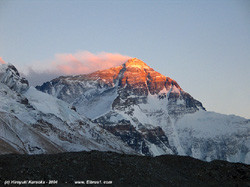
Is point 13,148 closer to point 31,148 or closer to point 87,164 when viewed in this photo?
point 31,148

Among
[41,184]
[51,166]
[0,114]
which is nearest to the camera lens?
[41,184]

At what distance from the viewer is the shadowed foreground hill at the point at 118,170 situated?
42.6m

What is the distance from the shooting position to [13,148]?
153 metres

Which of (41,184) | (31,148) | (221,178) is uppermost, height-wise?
(41,184)

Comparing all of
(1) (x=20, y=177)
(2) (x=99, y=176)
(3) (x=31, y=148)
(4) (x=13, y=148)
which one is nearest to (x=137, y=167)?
(2) (x=99, y=176)

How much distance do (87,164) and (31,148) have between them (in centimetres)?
13648

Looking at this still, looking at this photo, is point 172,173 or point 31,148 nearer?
point 172,173

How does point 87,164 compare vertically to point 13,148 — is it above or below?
above

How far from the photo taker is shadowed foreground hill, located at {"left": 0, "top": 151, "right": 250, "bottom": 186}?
42588 millimetres

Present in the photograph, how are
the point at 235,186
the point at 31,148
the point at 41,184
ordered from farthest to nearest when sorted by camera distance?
the point at 31,148 < the point at 235,186 < the point at 41,184

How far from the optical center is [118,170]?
46.7m

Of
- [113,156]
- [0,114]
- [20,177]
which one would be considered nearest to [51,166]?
[20,177]

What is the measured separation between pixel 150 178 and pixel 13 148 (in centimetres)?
11561

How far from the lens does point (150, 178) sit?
46.4 metres
